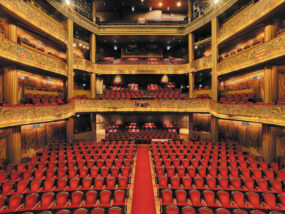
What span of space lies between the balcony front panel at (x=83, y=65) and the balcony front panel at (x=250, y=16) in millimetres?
10344

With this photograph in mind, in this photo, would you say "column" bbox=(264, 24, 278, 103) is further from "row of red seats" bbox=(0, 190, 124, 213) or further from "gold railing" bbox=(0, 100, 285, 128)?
"row of red seats" bbox=(0, 190, 124, 213)

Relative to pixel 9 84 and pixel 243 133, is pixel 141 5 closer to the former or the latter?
pixel 9 84

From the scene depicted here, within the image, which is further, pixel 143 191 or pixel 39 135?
pixel 39 135

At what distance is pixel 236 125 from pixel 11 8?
567 inches

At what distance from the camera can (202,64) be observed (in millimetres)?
12586

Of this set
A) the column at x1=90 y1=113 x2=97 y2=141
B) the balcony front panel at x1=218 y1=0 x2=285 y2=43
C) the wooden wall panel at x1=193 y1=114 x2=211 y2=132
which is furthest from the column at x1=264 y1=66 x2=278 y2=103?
the column at x1=90 y1=113 x2=97 y2=141

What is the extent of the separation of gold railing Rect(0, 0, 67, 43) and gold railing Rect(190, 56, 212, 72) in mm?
10360

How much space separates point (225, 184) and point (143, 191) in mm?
2846

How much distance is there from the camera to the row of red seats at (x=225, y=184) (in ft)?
16.8

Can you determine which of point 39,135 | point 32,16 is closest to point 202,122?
point 39,135

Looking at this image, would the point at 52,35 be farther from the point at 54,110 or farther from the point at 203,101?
the point at 203,101

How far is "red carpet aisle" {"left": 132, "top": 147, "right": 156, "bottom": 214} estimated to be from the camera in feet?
15.8

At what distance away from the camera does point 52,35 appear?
9.97m

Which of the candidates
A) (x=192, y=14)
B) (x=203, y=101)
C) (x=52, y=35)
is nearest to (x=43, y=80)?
(x=52, y=35)
